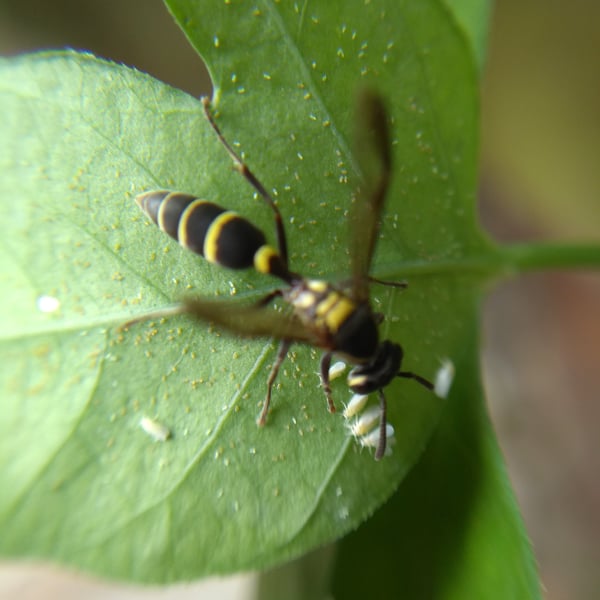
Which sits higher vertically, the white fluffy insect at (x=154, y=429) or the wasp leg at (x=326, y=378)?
the white fluffy insect at (x=154, y=429)

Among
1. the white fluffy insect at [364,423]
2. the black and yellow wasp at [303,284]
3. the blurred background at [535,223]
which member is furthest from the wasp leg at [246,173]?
the blurred background at [535,223]

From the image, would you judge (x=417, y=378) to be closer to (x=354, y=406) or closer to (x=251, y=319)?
(x=354, y=406)

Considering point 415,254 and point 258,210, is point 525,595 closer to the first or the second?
point 415,254

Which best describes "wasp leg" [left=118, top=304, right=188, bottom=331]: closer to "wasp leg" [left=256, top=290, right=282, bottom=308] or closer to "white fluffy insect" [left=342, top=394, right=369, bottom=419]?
"wasp leg" [left=256, top=290, right=282, bottom=308]

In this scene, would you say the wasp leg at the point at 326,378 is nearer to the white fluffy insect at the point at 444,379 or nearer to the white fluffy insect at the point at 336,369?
the white fluffy insect at the point at 336,369

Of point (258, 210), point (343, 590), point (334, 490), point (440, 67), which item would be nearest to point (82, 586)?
point (343, 590)
